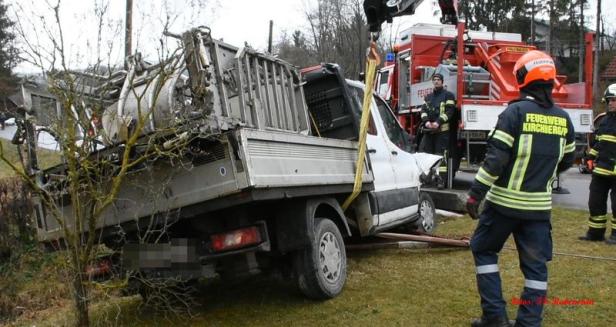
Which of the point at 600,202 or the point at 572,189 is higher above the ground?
the point at 600,202

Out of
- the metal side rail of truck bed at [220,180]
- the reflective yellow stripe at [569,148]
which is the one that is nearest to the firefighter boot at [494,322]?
the reflective yellow stripe at [569,148]

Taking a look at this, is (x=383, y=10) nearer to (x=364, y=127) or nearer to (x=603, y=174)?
(x=364, y=127)

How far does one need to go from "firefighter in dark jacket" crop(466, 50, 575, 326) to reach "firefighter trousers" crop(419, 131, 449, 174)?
5.51m

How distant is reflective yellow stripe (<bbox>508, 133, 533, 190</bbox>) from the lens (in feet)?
11.1

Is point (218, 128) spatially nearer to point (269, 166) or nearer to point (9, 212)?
point (269, 166)

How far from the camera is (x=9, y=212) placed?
7691 millimetres

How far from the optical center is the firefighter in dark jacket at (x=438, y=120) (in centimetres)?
877

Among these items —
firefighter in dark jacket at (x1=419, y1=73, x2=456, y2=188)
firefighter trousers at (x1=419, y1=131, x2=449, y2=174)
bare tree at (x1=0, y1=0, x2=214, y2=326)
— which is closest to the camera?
bare tree at (x1=0, y1=0, x2=214, y2=326)

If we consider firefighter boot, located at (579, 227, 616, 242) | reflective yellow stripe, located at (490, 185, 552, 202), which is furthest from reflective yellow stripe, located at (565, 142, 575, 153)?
firefighter boot, located at (579, 227, 616, 242)

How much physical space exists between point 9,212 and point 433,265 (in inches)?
238

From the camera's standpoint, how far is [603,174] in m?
5.98

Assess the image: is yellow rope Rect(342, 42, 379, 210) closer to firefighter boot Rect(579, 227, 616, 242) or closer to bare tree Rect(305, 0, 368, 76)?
firefighter boot Rect(579, 227, 616, 242)

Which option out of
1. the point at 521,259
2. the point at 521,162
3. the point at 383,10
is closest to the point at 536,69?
the point at 521,162

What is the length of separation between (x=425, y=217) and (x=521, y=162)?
12.1 feet
